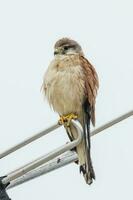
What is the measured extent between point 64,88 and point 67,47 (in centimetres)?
60

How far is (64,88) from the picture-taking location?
539 centimetres

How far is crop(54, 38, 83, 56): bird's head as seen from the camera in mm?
5801

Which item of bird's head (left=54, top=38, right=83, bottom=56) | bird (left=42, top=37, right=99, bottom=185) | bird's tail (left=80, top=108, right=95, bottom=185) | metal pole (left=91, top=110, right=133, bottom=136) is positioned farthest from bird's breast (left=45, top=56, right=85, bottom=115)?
metal pole (left=91, top=110, right=133, bottom=136)

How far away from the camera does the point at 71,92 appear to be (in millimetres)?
5453

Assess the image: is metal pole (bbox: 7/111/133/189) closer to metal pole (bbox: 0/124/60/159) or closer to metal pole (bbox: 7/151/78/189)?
metal pole (bbox: 7/151/78/189)

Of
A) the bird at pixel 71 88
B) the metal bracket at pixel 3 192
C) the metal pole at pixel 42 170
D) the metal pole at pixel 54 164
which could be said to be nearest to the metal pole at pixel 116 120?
the metal pole at pixel 54 164

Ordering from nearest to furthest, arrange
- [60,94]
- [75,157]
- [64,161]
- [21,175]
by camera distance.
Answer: [21,175]
[64,161]
[75,157]
[60,94]

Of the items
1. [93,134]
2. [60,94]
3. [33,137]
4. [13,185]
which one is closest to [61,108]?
[60,94]

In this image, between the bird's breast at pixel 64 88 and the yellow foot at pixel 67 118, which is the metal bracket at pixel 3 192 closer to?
the yellow foot at pixel 67 118

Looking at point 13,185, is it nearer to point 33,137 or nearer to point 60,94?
point 33,137

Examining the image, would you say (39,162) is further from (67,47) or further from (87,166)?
(67,47)

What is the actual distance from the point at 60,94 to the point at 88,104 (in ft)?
0.90

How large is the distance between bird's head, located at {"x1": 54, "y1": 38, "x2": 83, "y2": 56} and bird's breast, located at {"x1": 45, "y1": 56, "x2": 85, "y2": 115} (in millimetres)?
246

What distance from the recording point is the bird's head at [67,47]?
5801 millimetres
